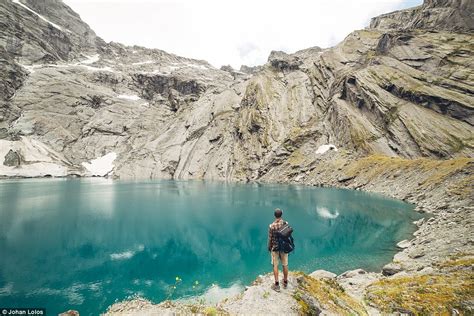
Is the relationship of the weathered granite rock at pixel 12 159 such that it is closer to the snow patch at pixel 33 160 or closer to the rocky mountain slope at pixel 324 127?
the rocky mountain slope at pixel 324 127

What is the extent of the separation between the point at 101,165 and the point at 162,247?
152756mm

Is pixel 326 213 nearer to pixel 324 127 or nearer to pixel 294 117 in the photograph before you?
pixel 324 127

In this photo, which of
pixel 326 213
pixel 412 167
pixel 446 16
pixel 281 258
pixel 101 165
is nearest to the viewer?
pixel 281 258

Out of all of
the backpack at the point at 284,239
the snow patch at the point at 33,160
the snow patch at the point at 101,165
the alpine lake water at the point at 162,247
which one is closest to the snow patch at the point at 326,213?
the alpine lake water at the point at 162,247

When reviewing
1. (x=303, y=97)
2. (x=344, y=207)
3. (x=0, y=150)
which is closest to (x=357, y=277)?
(x=344, y=207)

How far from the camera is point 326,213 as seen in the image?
52.7m

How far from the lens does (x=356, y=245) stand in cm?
3400

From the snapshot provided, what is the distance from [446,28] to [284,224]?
506 feet

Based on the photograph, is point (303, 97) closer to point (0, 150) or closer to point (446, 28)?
point (446, 28)

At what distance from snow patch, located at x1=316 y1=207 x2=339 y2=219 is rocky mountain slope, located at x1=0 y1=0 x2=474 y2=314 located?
13473 mm

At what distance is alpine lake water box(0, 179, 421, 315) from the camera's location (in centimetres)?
2222

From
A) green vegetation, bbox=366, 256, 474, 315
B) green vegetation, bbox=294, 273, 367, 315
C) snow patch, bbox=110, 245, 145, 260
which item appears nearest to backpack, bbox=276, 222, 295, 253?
green vegetation, bbox=294, 273, 367, 315

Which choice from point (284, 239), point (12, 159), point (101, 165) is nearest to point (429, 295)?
point (284, 239)

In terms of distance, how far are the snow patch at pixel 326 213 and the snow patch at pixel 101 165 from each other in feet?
448
